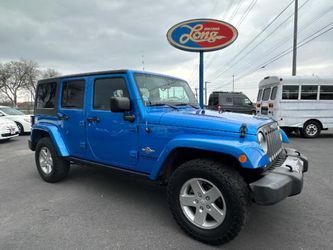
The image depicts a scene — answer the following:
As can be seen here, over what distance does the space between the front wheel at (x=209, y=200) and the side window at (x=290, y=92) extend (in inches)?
356

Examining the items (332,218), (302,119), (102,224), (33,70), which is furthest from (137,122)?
(33,70)

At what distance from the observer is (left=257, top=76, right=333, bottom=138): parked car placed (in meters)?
10.3

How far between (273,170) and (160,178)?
139cm

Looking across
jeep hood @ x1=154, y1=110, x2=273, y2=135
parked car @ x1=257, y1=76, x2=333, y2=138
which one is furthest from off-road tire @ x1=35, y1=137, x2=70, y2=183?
parked car @ x1=257, y1=76, x2=333, y2=138

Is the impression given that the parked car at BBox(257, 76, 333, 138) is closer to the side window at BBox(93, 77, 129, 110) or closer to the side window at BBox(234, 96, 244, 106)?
the side window at BBox(234, 96, 244, 106)

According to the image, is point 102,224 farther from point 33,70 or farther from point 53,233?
point 33,70

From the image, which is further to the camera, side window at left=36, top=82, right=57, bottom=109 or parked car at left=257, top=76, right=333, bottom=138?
parked car at left=257, top=76, right=333, bottom=138

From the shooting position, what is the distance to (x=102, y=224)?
10.2 feet

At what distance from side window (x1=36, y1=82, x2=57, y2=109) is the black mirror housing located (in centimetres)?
211

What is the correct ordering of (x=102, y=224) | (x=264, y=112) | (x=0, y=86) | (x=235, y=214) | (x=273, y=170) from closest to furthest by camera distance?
(x=235, y=214)
(x=273, y=170)
(x=102, y=224)
(x=264, y=112)
(x=0, y=86)

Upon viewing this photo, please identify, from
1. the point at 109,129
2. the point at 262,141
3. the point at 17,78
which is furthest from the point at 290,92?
the point at 17,78

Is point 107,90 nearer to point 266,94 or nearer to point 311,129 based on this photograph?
point 266,94

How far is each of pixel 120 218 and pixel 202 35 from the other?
9.66 metres

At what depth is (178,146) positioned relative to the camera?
9.21ft
